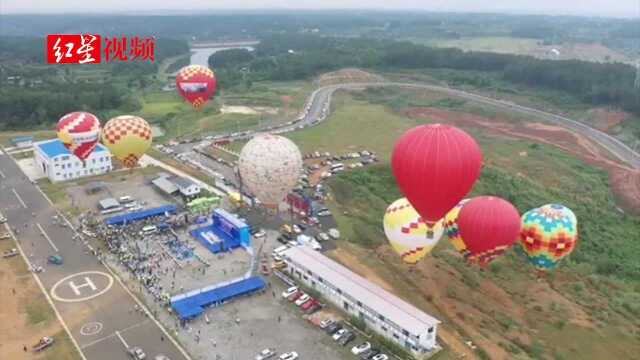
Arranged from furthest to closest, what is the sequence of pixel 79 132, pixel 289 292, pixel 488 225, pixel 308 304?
pixel 79 132 < pixel 289 292 < pixel 308 304 < pixel 488 225

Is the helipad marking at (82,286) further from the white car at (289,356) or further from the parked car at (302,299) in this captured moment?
the white car at (289,356)

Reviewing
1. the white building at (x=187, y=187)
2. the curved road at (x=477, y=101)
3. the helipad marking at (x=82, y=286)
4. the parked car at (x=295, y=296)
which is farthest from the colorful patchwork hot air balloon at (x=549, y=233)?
the curved road at (x=477, y=101)

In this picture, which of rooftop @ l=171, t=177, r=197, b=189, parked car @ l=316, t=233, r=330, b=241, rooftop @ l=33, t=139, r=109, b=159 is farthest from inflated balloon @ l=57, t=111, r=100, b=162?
parked car @ l=316, t=233, r=330, b=241

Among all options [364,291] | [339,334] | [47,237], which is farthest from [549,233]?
[47,237]

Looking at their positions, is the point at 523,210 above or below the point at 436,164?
below

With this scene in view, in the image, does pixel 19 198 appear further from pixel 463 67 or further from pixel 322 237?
pixel 463 67
